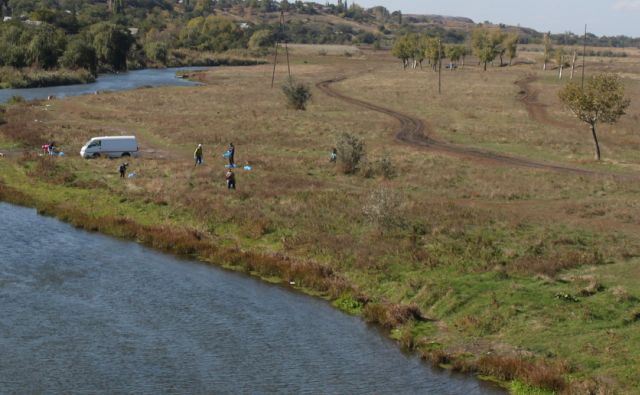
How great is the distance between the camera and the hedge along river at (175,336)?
25.5m

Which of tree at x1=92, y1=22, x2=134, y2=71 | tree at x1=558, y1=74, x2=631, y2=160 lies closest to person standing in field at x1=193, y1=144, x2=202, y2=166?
tree at x1=558, y1=74, x2=631, y2=160

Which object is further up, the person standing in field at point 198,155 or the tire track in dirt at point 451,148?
the person standing in field at point 198,155

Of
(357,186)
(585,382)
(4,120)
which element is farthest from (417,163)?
(4,120)

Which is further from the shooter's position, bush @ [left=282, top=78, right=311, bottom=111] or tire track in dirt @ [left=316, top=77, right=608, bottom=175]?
bush @ [left=282, top=78, right=311, bottom=111]

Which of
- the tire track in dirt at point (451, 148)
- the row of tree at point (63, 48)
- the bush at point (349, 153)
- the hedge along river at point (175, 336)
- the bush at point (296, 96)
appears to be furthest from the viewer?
the row of tree at point (63, 48)

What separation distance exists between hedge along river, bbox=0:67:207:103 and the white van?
2047 inches


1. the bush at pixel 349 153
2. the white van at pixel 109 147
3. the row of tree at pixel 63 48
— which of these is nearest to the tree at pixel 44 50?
the row of tree at pixel 63 48

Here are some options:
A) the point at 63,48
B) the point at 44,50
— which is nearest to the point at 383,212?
the point at 44,50

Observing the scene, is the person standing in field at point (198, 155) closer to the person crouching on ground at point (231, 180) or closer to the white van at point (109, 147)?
the white van at point (109, 147)

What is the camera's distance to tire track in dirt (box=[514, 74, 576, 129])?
94000 millimetres

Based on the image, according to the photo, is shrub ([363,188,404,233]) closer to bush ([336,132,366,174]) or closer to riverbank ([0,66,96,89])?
bush ([336,132,366,174])

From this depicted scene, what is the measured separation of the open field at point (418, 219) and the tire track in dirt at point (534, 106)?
14.8 ft

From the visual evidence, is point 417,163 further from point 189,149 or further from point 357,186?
point 189,149

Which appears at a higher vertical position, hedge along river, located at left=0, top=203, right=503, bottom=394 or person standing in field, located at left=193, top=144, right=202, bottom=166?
person standing in field, located at left=193, top=144, right=202, bottom=166
